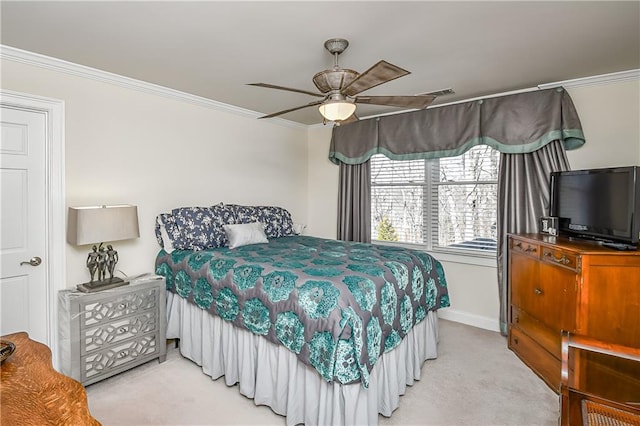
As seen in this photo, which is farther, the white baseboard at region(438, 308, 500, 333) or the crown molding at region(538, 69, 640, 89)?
the white baseboard at region(438, 308, 500, 333)

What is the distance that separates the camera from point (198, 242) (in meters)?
3.12

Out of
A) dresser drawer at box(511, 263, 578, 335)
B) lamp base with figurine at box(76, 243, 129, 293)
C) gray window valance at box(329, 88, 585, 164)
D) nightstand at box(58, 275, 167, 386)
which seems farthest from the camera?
gray window valance at box(329, 88, 585, 164)

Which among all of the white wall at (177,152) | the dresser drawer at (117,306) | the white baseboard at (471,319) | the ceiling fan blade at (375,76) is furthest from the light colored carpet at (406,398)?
the ceiling fan blade at (375,76)

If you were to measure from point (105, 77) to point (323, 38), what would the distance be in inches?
78.8

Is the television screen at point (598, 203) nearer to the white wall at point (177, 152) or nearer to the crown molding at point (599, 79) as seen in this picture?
the white wall at point (177, 152)

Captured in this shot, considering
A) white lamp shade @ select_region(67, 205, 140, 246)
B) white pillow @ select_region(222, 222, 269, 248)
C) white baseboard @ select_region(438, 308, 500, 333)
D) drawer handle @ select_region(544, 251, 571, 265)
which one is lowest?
white baseboard @ select_region(438, 308, 500, 333)

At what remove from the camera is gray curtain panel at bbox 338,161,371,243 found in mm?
4336

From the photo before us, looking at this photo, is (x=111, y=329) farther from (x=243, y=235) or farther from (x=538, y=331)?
(x=538, y=331)

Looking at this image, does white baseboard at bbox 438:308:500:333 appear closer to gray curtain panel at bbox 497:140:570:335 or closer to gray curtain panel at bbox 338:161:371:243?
gray curtain panel at bbox 497:140:570:335

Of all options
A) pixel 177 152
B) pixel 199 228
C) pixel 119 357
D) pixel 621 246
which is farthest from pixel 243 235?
pixel 621 246

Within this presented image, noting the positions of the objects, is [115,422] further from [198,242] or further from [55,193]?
[55,193]

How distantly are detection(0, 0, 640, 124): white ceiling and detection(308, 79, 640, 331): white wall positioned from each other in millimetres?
273

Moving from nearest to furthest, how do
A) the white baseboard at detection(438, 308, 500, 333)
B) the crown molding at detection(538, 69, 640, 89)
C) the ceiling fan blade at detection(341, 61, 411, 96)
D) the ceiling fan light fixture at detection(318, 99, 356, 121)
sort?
the ceiling fan blade at detection(341, 61, 411, 96)
the ceiling fan light fixture at detection(318, 99, 356, 121)
the crown molding at detection(538, 69, 640, 89)
the white baseboard at detection(438, 308, 500, 333)

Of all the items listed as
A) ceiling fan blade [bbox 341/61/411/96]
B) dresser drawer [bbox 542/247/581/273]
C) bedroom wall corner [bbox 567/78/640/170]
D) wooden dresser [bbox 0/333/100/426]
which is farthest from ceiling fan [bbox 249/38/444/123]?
bedroom wall corner [bbox 567/78/640/170]
